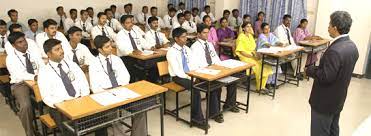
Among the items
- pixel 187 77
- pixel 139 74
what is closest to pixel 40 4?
pixel 139 74

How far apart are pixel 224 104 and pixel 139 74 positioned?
1.51m

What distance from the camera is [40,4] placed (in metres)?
7.34

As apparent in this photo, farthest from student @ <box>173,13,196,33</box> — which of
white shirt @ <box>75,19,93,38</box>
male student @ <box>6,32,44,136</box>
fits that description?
male student @ <box>6,32,44,136</box>

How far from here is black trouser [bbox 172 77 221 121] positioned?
12.6 feet

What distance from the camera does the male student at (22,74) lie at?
3.39m

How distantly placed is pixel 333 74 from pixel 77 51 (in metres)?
3.39

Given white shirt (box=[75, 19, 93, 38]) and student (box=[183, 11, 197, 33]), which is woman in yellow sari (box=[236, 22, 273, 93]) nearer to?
student (box=[183, 11, 197, 33])

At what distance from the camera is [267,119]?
416cm

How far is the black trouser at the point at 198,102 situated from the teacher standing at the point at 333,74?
4.93 ft

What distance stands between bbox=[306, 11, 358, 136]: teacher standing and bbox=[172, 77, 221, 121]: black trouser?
59.2 inches

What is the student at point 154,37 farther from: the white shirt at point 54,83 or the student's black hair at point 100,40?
the white shirt at point 54,83

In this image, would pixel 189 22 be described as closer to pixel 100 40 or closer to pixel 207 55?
pixel 207 55

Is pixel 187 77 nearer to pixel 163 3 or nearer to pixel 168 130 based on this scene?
pixel 168 130

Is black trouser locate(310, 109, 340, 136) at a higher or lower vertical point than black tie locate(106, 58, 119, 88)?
lower
